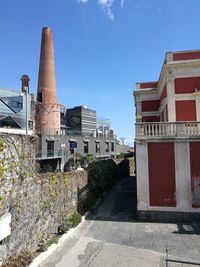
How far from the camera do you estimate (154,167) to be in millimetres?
12852

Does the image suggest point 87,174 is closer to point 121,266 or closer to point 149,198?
point 149,198

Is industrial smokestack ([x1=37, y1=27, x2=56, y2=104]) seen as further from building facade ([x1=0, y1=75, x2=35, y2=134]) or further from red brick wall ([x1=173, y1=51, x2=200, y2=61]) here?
red brick wall ([x1=173, y1=51, x2=200, y2=61])

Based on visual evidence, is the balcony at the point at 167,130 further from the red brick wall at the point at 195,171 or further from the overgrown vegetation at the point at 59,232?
the overgrown vegetation at the point at 59,232

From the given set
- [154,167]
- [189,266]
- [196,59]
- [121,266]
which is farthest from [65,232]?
[196,59]

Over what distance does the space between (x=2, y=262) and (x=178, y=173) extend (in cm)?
934

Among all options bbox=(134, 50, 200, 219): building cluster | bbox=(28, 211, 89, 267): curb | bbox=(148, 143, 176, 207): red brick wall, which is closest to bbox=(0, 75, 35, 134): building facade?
bbox=(134, 50, 200, 219): building cluster

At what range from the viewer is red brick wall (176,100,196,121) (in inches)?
629

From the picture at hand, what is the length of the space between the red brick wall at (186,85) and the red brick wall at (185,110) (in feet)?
2.39

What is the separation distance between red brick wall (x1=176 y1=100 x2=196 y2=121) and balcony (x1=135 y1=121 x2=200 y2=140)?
347cm

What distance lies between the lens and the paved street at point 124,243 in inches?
294

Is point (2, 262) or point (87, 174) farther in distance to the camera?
point (87, 174)

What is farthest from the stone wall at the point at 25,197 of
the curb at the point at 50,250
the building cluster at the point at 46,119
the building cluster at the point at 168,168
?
the building cluster at the point at 46,119

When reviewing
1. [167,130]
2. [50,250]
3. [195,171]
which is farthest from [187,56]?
[50,250]

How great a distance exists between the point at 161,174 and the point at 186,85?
266 inches
